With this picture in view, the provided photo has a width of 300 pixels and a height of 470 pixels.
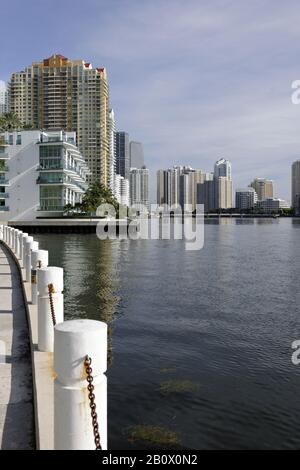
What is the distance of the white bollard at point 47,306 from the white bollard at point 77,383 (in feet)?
10.6

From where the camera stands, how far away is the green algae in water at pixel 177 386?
872cm

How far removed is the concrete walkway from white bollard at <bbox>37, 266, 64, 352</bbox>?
1.33 feet

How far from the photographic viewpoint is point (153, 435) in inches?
271

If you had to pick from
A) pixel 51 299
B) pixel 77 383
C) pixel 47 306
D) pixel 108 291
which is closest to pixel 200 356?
pixel 47 306

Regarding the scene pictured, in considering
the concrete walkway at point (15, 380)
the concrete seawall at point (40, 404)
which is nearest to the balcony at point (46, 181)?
the concrete walkway at point (15, 380)

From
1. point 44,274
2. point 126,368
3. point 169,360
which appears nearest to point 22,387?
point 44,274

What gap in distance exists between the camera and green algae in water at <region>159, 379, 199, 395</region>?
8.72 m

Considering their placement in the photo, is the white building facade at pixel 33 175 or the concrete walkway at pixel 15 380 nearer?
the concrete walkway at pixel 15 380

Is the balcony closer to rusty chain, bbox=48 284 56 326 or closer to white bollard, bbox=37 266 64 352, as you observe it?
white bollard, bbox=37 266 64 352

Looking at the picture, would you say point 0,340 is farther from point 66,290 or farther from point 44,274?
point 66,290

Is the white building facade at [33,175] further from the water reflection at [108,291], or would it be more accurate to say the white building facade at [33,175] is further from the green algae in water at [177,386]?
the green algae in water at [177,386]

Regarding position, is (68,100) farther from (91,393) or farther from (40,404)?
(91,393)

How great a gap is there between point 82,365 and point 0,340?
501 centimetres

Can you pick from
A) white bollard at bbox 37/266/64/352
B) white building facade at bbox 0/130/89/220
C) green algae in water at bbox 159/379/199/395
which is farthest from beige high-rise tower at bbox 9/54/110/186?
white bollard at bbox 37/266/64/352
